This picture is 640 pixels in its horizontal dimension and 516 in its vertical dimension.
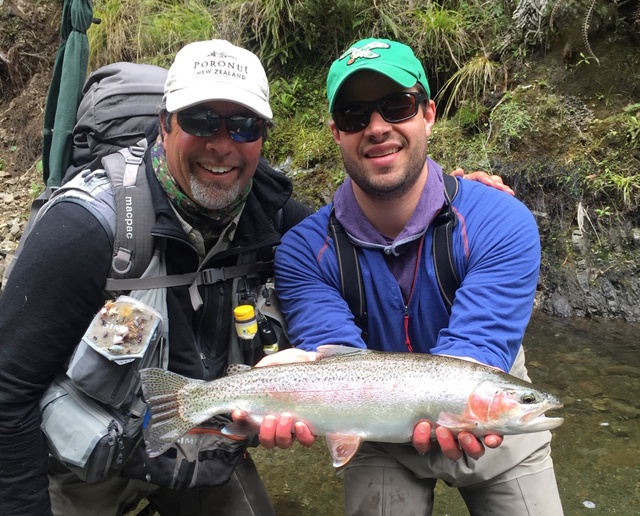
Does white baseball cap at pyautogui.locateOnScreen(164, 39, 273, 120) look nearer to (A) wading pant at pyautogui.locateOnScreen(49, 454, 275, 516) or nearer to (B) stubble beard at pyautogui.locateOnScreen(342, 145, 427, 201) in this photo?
(B) stubble beard at pyautogui.locateOnScreen(342, 145, 427, 201)

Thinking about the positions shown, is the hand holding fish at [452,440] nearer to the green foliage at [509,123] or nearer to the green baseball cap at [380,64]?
the green baseball cap at [380,64]

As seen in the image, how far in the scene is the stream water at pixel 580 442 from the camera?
167 inches

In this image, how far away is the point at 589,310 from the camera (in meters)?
6.34

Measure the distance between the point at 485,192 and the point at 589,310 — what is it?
12.0ft

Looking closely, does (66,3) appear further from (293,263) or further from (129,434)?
(129,434)

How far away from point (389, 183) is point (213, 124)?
93 cm

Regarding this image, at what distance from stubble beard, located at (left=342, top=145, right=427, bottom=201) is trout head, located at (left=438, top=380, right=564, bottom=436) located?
1.09 m

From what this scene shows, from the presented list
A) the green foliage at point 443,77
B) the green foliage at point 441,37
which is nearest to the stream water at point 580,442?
the green foliage at point 443,77

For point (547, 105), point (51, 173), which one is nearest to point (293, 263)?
point (51, 173)

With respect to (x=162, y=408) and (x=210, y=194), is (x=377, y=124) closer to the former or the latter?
(x=210, y=194)

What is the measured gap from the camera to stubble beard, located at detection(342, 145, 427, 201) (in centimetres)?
322

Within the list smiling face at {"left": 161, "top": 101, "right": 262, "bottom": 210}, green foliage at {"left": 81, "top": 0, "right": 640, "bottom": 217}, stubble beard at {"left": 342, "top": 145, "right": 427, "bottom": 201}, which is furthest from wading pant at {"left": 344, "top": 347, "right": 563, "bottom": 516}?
green foliage at {"left": 81, "top": 0, "right": 640, "bottom": 217}

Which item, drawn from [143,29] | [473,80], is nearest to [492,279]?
[473,80]

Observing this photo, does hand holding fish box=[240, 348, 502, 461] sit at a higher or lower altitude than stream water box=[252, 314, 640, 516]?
higher
